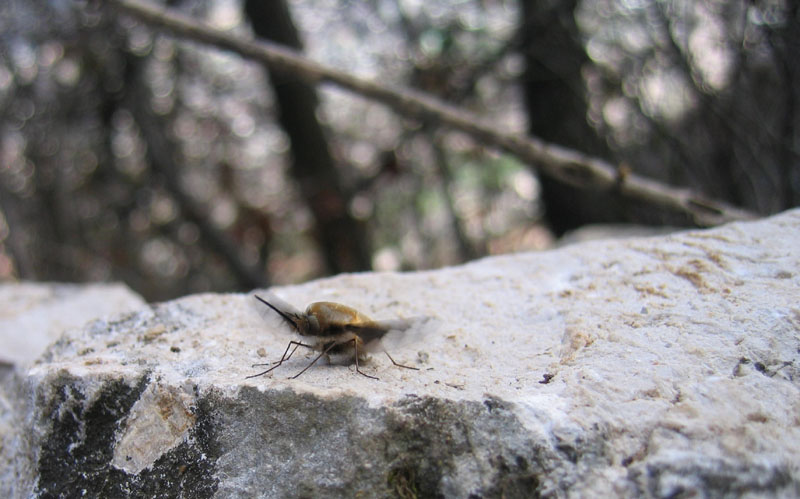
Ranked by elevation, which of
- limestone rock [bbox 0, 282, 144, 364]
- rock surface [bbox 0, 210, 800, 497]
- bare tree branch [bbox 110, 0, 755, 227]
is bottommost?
limestone rock [bbox 0, 282, 144, 364]

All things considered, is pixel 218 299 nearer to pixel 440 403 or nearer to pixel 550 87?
pixel 440 403

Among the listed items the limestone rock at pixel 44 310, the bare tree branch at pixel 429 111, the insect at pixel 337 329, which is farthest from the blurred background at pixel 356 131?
the insect at pixel 337 329

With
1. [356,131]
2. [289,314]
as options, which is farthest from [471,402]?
[356,131]

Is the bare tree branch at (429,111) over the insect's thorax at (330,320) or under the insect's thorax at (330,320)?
over

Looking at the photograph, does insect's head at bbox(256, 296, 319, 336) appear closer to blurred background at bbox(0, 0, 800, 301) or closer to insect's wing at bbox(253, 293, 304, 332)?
insect's wing at bbox(253, 293, 304, 332)

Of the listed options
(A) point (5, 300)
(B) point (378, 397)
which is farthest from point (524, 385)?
(A) point (5, 300)

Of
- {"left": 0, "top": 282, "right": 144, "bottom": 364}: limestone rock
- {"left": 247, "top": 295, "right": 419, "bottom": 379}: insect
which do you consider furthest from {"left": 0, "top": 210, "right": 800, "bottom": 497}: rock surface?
{"left": 0, "top": 282, "right": 144, "bottom": 364}: limestone rock

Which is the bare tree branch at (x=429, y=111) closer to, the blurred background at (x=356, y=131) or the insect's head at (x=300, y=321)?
the blurred background at (x=356, y=131)
